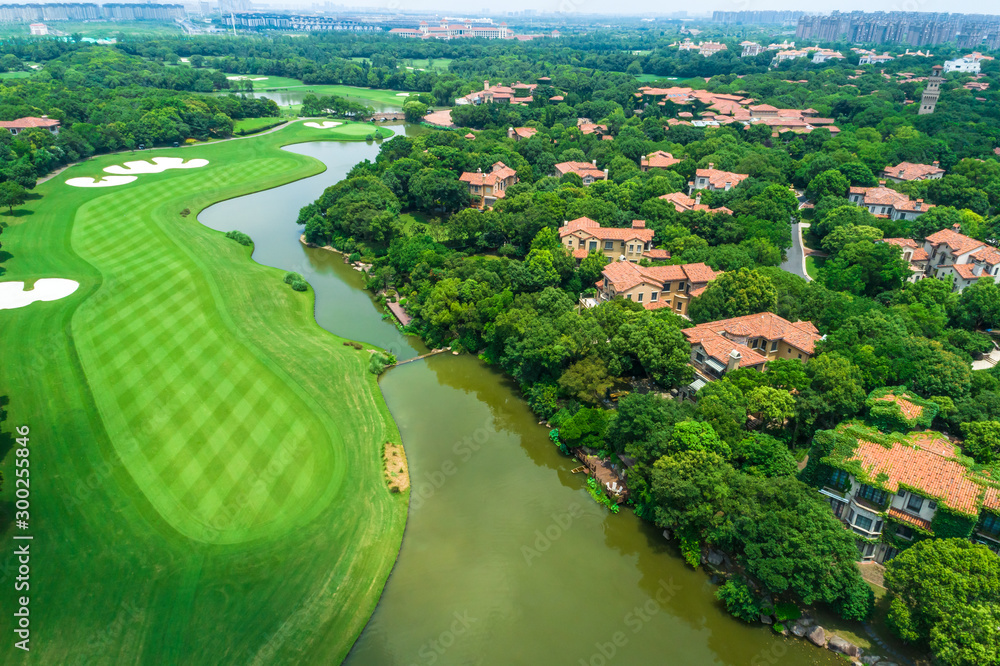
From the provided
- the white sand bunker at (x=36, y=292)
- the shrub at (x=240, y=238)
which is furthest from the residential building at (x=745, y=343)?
the white sand bunker at (x=36, y=292)

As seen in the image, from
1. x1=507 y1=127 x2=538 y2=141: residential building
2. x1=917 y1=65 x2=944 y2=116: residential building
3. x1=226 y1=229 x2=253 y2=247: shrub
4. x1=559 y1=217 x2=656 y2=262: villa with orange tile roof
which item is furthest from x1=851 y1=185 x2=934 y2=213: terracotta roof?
x1=226 y1=229 x2=253 y2=247: shrub

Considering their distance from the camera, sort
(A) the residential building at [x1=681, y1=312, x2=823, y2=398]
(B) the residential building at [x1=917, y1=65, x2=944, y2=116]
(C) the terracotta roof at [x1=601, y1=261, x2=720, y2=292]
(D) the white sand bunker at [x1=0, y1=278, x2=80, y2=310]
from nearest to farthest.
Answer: (A) the residential building at [x1=681, y1=312, x2=823, y2=398] < (D) the white sand bunker at [x1=0, y1=278, x2=80, y2=310] < (C) the terracotta roof at [x1=601, y1=261, x2=720, y2=292] < (B) the residential building at [x1=917, y1=65, x2=944, y2=116]

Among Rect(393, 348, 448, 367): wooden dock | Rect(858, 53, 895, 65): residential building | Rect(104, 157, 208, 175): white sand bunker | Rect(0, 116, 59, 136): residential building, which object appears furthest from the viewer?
Rect(858, 53, 895, 65): residential building

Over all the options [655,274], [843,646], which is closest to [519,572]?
[843,646]

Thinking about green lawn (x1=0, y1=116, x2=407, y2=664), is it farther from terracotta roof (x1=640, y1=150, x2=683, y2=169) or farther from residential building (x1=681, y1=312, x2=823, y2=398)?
terracotta roof (x1=640, y1=150, x2=683, y2=169)

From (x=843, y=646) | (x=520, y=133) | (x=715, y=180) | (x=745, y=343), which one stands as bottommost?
(x=843, y=646)

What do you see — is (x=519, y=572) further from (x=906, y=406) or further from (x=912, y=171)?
(x=912, y=171)
